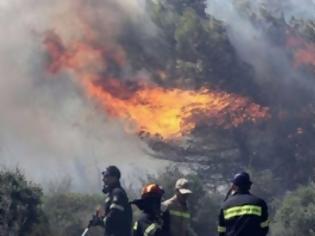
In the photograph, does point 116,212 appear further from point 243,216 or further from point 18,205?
point 18,205

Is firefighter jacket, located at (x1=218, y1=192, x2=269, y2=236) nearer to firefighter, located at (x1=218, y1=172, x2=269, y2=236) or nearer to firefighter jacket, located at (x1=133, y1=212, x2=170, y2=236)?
firefighter, located at (x1=218, y1=172, x2=269, y2=236)

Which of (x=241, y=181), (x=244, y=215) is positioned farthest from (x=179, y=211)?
(x=244, y=215)

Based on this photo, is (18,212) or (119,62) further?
(119,62)

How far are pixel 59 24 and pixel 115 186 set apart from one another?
25.6m

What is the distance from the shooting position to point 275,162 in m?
46.6

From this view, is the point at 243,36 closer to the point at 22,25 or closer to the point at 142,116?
the point at 142,116

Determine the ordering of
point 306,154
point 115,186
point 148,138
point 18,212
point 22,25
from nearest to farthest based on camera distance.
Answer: point 115,186, point 18,212, point 22,25, point 148,138, point 306,154

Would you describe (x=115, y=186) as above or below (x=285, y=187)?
below

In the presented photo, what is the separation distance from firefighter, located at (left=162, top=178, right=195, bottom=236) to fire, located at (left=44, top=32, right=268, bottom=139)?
1072 inches

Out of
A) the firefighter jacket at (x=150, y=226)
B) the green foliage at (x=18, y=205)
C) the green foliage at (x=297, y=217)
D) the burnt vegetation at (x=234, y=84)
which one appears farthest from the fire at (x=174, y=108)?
the firefighter jacket at (x=150, y=226)

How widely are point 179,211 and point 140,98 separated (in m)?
29.8

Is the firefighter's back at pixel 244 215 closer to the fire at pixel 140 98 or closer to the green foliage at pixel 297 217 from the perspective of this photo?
the green foliage at pixel 297 217

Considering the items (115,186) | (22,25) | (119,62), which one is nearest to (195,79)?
(119,62)

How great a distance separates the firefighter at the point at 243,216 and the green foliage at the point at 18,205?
41.4 ft
